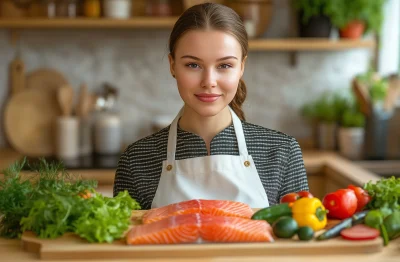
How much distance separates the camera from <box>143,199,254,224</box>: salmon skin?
1.74 metres

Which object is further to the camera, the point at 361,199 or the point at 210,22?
the point at 210,22

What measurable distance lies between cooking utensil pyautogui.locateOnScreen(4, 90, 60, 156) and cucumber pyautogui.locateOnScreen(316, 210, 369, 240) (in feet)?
8.99

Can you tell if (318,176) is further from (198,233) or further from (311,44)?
(198,233)

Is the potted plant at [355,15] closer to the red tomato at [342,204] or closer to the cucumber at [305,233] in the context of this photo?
the red tomato at [342,204]

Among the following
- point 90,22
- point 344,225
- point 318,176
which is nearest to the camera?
point 344,225

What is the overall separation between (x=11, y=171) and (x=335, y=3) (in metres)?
2.64

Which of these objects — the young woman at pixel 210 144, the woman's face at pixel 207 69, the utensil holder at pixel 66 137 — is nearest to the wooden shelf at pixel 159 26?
the utensil holder at pixel 66 137

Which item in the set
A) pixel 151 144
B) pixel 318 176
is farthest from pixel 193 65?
pixel 318 176

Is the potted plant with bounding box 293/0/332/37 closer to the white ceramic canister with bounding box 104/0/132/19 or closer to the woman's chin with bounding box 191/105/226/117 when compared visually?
the white ceramic canister with bounding box 104/0/132/19

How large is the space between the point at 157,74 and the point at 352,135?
1249mm

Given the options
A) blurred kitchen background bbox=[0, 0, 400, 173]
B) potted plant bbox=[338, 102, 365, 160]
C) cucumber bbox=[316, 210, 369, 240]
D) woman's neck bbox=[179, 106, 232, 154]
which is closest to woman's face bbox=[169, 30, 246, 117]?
woman's neck bbox=[179, 106, 232, 154]

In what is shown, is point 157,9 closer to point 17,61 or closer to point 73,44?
point 73,44

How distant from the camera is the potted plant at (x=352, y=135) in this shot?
13.1 feet

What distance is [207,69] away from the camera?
191cm
